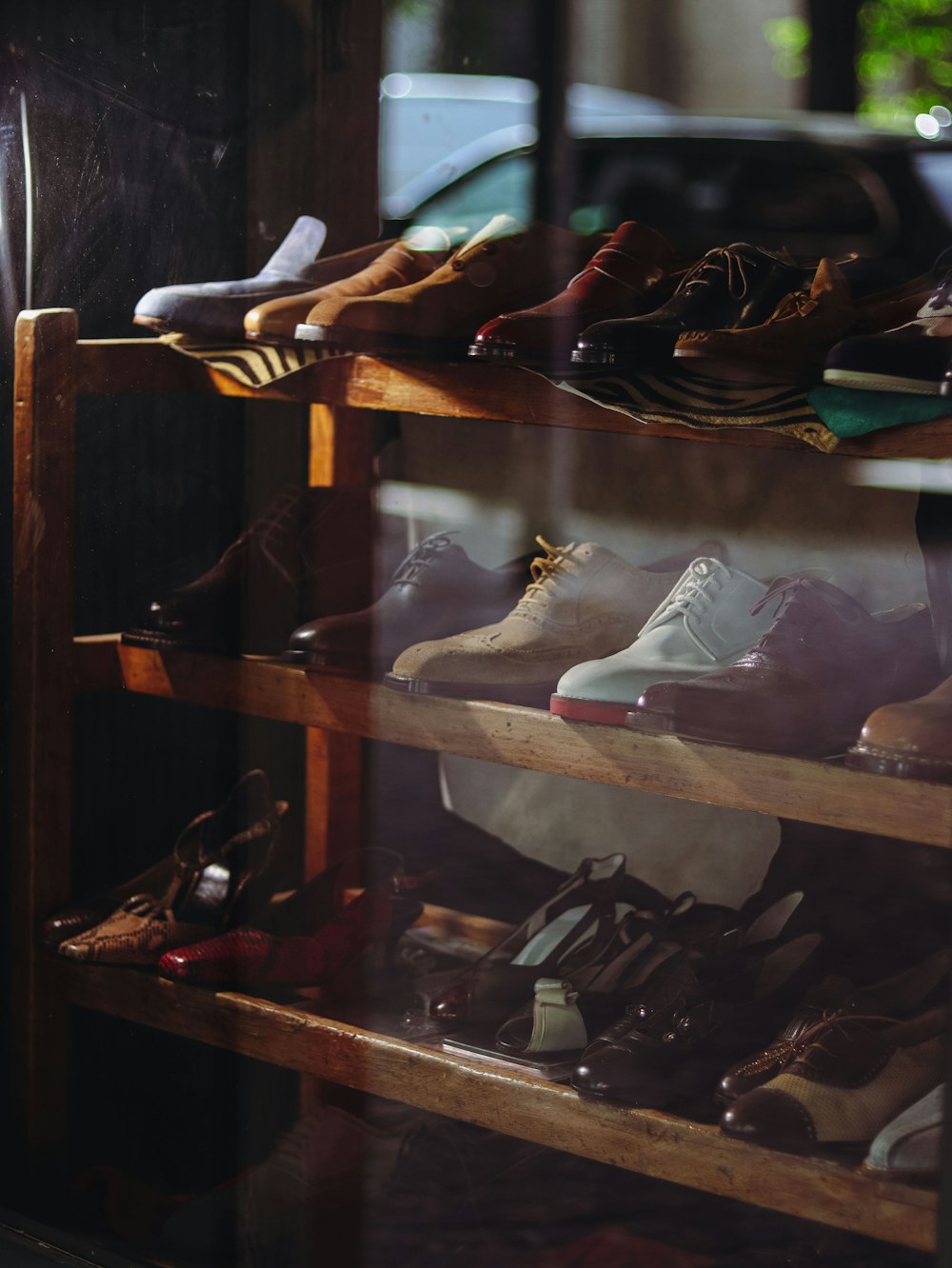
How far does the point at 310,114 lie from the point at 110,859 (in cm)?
63

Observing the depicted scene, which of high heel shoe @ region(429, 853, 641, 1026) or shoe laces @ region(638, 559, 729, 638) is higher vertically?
shoe laces @ region(638, 559, 729, 638)

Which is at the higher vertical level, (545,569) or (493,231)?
(493,231)

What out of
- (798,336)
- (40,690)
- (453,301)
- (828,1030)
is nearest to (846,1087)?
(828,1030)

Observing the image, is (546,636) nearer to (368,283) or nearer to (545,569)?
(545,569)

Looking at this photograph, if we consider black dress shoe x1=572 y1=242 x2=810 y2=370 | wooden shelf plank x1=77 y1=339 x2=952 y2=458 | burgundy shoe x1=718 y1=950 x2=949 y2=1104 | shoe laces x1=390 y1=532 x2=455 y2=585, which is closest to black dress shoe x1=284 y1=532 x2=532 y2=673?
shoe laces x1=390 y1=532 x2=455 y2=585

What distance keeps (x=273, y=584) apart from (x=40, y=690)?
209 millimetres

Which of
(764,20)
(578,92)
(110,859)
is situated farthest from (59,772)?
(764,20)

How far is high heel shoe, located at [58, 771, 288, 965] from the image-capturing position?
1184 millimetres

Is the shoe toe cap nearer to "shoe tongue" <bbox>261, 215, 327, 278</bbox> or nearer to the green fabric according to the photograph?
the green fabric

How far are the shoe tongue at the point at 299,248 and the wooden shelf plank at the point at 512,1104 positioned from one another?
57 cm

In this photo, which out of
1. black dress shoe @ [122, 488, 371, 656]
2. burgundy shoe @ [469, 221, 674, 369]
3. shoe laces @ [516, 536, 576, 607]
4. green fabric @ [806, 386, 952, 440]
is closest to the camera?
green fabric @ [806, 386, 952, 440]

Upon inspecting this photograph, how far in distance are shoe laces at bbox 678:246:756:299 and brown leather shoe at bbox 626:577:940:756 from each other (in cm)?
21

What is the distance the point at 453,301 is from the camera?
1.03 meters

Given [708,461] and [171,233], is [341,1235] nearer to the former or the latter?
[708,461]
